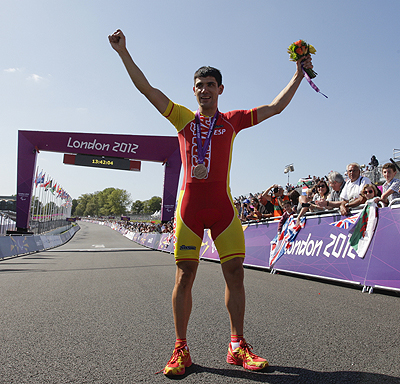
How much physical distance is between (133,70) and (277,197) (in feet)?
24.0

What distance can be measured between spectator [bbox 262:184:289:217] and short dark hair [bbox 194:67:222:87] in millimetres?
6315

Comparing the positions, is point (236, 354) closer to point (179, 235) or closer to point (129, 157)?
point (179, 235)

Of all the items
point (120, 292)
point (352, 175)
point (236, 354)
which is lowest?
point (120, 292)

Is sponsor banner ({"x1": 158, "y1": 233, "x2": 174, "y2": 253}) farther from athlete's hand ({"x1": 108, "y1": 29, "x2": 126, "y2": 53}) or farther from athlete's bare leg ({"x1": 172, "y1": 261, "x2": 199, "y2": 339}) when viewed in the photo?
athlete's hand ({"x1": 108, "y1": 29, "x2": 126, "y2": 53})

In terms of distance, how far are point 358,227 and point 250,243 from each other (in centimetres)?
438

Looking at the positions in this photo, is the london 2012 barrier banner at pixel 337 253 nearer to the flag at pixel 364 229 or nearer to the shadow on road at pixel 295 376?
the flag at pixel 364 229

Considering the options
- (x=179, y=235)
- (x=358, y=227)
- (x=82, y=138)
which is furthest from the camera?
(x=82, y=138)

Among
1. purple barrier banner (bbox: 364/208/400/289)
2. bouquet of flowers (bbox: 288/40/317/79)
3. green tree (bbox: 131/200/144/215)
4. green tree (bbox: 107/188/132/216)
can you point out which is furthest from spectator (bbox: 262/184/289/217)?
green tree (bbox: 131/200/144/215)

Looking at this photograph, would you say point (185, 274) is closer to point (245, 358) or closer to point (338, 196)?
point (245, 358)

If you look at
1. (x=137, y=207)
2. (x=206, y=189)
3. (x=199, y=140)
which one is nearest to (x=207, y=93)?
(x=199, y=140)

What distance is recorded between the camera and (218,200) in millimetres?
2482

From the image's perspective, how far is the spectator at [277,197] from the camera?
8814 millimetres

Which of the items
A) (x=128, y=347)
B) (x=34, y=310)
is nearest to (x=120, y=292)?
(x=34, y=310)

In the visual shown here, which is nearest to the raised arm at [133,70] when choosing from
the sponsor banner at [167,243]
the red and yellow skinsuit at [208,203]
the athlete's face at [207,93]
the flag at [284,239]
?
the red and yellow skinsuit at [208,203]
